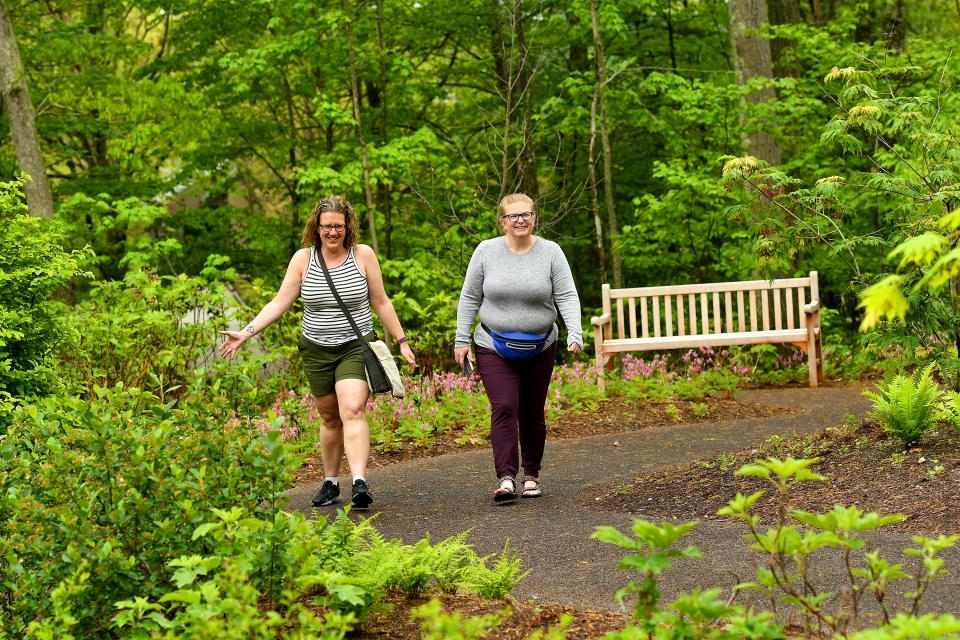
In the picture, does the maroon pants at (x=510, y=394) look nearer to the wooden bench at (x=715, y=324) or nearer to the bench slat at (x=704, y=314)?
the wooden bench at (x=715, y=324)

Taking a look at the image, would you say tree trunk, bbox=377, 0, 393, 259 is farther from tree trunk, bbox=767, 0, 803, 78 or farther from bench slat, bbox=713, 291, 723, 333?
tree trunk, bbox=767, 0, 803, 78

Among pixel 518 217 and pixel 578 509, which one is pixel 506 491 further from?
pixel 518 217

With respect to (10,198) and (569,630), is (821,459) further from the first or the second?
(10,198)

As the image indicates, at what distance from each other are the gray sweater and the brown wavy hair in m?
0.73

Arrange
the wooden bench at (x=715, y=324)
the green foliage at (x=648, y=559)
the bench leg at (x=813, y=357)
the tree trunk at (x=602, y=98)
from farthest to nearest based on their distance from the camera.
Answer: the tree trunk at (x=602, y=98), the bench leg at (x=813, y=357), the wooden bench at (x=715, y=324), the green foliage at (x=648, y=559)

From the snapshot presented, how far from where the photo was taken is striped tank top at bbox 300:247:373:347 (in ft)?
21.2

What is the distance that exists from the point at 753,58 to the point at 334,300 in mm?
10560

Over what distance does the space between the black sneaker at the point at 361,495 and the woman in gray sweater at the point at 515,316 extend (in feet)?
2.51

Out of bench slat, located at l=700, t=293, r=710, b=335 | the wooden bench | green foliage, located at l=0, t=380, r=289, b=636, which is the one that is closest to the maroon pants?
green foliage, located at l=0, t=380, r=289, b=636

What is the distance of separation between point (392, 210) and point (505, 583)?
50.0 ft

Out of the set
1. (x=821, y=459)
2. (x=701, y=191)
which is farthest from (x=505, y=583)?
(x=701, y=191)

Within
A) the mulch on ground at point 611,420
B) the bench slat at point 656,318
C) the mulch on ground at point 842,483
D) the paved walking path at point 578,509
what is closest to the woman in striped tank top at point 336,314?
the paved walking path at point 578,509

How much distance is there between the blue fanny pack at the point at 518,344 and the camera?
6.50m

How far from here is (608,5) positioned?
15.3 meters
